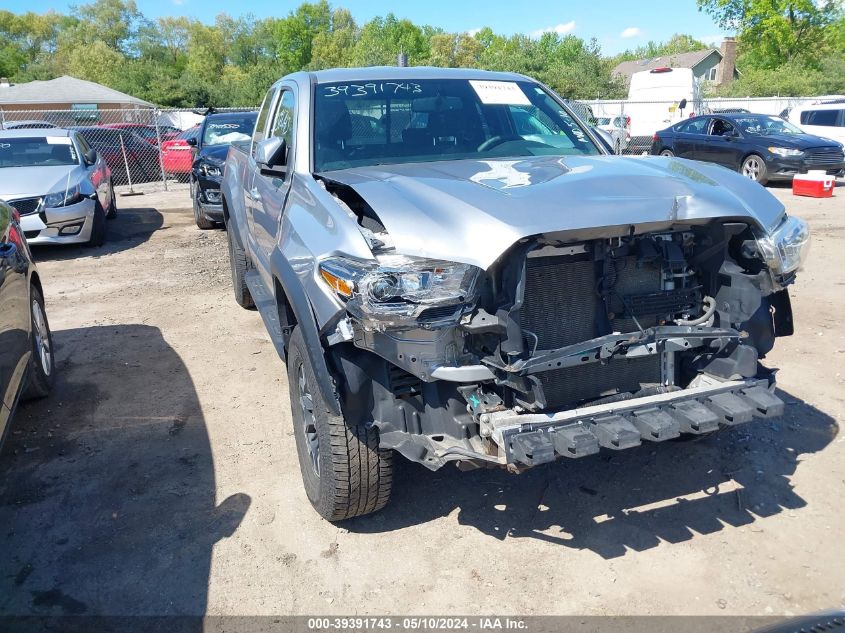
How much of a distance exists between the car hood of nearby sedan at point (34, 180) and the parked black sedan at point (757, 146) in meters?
13.2

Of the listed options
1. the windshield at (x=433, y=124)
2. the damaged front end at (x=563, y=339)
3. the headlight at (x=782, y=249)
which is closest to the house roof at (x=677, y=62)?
the windshield at (x=433, y=124)

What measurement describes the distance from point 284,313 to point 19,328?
1797mm

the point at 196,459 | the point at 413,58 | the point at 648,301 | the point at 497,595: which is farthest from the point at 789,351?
the point at 413,58

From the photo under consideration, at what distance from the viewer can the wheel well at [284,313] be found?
3639 mm

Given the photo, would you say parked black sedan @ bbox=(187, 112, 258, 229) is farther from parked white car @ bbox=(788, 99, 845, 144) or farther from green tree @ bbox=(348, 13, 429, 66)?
green tree @ bbox=(348, 13, 429, 66)

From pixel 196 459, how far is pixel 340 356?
1.72 meters

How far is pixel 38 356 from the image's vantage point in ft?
15.9

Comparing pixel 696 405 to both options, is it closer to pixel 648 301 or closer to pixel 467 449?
pixel 648 301

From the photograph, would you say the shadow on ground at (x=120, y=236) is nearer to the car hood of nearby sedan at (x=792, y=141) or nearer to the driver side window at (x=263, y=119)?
the driver side window at (x=263, y=119)

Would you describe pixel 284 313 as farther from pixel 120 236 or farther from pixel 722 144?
pixel 722 144

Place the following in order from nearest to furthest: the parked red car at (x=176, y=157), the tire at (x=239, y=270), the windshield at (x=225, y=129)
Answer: the tire at (x=239, y=270), the windshield at (x=225, y=129), the parked red car at (x=176, y=157)

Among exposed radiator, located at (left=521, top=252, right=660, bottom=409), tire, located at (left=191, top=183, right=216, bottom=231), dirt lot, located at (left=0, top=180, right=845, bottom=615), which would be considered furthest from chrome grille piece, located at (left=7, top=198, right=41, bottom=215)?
exposed radiator, located at (left=521, top=252, right=660, bottom=409)

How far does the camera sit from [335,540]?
3.35 meters

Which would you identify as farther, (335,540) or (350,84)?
(350,84)
